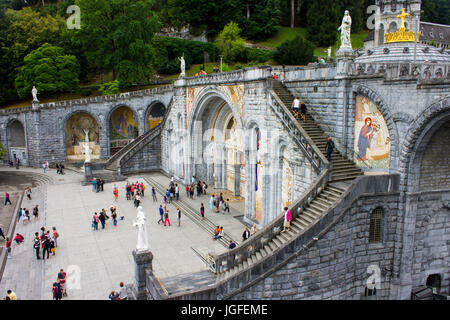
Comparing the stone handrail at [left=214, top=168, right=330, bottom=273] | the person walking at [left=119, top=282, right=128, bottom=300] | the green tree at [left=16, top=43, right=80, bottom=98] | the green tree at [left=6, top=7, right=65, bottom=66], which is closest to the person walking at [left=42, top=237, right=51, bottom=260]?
the person walking at [left=119, top=282, right=128, bottom=300]

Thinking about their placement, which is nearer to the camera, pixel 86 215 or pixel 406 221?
pixel 406 221

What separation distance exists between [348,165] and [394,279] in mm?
5098

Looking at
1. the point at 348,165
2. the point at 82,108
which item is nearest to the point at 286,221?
the point at 348,165

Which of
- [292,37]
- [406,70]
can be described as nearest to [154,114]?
[406,70]

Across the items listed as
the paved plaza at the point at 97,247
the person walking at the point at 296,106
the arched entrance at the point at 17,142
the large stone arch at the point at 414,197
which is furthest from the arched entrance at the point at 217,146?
the arched entrance at the point at 17,142

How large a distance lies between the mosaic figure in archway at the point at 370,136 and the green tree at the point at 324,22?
58536 mm

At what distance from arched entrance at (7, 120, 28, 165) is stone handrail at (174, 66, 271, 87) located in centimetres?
2417

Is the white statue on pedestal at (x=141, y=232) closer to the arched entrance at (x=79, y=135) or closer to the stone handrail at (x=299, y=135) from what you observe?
the stone handrail at (x=299, y=135)

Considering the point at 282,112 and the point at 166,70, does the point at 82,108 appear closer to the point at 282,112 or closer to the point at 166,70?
the point at 166,70

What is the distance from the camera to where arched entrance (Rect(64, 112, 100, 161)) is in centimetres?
4538

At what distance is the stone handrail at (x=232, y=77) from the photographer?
66.8 feet

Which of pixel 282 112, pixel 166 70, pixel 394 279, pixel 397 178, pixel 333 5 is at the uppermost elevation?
pixel 333 5

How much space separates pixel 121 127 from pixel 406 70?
125 feet

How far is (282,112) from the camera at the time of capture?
1859 centimetres
